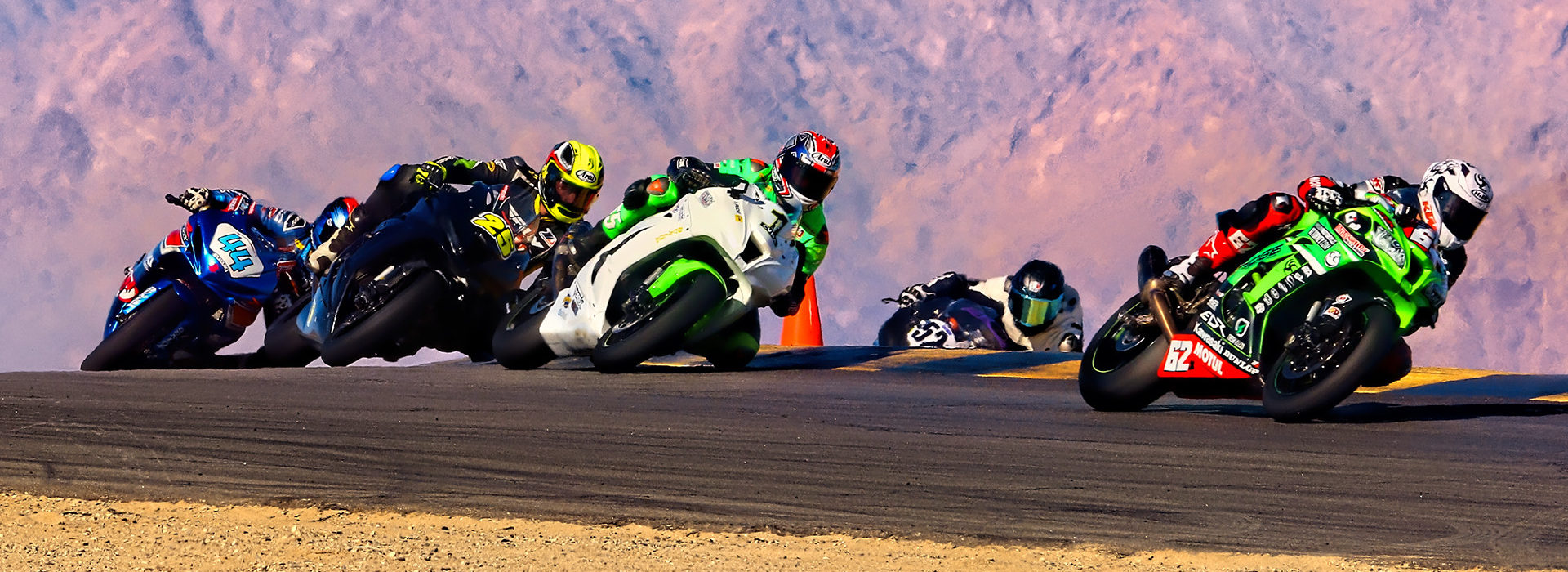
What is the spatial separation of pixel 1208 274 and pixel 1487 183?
1.36 metres

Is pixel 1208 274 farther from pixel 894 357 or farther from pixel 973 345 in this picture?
pixel 973 345

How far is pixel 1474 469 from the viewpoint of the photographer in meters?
6.71

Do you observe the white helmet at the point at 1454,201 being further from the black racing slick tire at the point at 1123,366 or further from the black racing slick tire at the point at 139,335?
the black racing slick tire at the point at 139,335

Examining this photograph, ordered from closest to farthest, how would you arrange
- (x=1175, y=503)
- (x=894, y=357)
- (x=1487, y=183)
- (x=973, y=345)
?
(x=1175, y=503) < (x=1487, y=183) < (x=894, y=357) < (x=973, y=345)

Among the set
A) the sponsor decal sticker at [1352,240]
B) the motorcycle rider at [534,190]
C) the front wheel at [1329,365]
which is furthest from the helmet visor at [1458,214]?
the motorcycle rider at [534,190]

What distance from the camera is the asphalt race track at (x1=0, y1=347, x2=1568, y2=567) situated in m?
5.62

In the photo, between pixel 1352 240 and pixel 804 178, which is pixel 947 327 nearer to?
pixel 804 178

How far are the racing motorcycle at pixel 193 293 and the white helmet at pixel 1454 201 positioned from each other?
787cm

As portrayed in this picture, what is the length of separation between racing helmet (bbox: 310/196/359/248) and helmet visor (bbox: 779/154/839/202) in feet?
10.2

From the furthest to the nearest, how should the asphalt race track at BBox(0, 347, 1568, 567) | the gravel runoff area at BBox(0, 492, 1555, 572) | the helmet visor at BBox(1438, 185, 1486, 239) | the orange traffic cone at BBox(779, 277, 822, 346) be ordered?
the orange traffic cone at BBox(779, 277, 822, 346) → the helmet visor at BBox(1438, 185, 1486, 239) → the asphalt race track at BBox(0, 347, 1568, 567) → the gravel runoff area at BBox(0, 492, 1555, 572)

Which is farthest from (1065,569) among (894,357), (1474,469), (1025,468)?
(894,357)

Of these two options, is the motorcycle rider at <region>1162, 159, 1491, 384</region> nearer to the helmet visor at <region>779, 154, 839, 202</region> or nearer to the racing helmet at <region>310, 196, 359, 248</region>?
the helmet visor at <region>779, 154, 839, 202</region>

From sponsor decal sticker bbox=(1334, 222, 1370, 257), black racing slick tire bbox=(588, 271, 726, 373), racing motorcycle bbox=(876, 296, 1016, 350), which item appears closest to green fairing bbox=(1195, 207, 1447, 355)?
sponsor decal sticker bbox=(1334, 222, 1370, 257)

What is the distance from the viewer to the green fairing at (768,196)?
11219 mm
